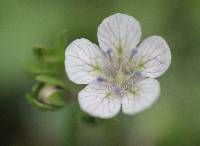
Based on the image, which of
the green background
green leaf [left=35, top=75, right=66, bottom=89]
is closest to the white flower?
green leaf [left=35, top=75, right=66, bottom=89]

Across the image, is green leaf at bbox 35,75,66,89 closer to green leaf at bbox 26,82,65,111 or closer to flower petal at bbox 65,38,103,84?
green leaf at bbox 26,82,65,111

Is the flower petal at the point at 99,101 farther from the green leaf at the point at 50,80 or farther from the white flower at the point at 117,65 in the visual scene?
the green leaf at the point at 50,80

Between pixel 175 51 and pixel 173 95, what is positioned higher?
pixel 175 51

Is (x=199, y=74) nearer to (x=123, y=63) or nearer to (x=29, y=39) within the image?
(x=123, y=63)

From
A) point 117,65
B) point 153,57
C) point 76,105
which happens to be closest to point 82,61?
point 117,65

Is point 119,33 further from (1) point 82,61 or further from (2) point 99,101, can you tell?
(2) point 99,101

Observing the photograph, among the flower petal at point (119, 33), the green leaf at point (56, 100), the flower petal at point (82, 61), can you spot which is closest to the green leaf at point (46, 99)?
the green leaf at point (56, 100)

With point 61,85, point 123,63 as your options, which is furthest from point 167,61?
point 61,85
